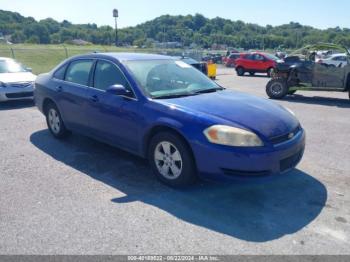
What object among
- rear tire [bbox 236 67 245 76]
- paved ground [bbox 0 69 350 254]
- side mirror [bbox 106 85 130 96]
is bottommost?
rear tire [bbox 236 67 245 76]

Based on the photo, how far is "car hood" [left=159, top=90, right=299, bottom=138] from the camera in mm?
4020

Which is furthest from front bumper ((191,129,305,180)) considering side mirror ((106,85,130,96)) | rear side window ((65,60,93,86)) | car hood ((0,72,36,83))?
car hood ((0,72,36,83))

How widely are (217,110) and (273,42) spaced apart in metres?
101

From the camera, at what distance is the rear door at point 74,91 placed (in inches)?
217

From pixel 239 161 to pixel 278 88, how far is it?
9.46 metres

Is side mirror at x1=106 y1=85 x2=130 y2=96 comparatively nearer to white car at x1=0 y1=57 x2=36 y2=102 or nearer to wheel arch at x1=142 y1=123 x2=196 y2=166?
wheel arch at x1=142 y1=123 x2=196 y2=166

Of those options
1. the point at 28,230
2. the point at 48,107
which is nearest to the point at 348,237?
the point at 28,230

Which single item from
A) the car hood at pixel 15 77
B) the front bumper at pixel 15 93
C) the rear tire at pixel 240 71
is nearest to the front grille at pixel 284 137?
the front bumper at pixel 15 93

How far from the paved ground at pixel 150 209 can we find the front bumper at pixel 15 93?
4.46 meters

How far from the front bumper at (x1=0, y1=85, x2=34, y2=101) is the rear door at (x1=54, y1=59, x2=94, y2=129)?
423 cm

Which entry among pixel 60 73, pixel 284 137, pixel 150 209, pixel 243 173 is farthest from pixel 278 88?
pixel 150 209

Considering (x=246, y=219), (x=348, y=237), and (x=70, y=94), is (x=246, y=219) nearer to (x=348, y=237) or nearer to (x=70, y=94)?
(x=348, y=237)

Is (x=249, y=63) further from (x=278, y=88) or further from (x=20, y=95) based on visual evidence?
(x=20, y=95)

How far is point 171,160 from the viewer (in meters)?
4.30
